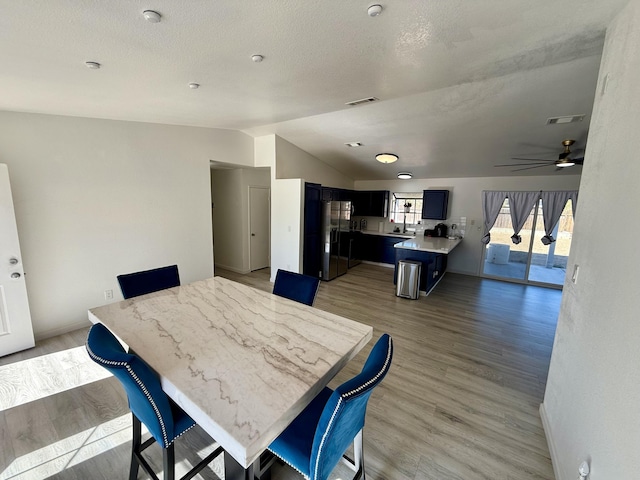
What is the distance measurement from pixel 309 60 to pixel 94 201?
301 cm

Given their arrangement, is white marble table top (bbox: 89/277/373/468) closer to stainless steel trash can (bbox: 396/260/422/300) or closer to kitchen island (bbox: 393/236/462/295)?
stainless steel trash can (bbox: 396/260/422/300)

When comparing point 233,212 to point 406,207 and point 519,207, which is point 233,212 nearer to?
point 406,207

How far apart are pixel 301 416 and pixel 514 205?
6.04 metres

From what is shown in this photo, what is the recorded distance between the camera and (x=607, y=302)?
1.26m

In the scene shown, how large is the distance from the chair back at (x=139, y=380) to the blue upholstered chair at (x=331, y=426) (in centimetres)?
50

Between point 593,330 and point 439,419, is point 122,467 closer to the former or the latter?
point 439,419

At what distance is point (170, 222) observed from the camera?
12.6 ft

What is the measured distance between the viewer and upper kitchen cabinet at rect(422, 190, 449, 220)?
19.8 ft

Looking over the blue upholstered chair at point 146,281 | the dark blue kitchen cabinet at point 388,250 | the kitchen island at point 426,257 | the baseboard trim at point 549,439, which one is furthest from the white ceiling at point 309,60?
the dark blue kitchen cabinet at point 388,250

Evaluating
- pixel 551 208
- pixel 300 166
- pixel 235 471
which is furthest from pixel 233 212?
pixel 551 208

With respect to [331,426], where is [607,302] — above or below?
above

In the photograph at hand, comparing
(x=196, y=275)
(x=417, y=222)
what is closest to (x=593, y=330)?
(x=196, y=275)

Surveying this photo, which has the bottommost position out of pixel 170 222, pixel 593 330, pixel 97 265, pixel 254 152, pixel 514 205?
pixel 97 265

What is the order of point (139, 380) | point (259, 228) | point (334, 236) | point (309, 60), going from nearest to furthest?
point (139, 380) < point (309, 60) < point (334, 236) < point (259, 228)
